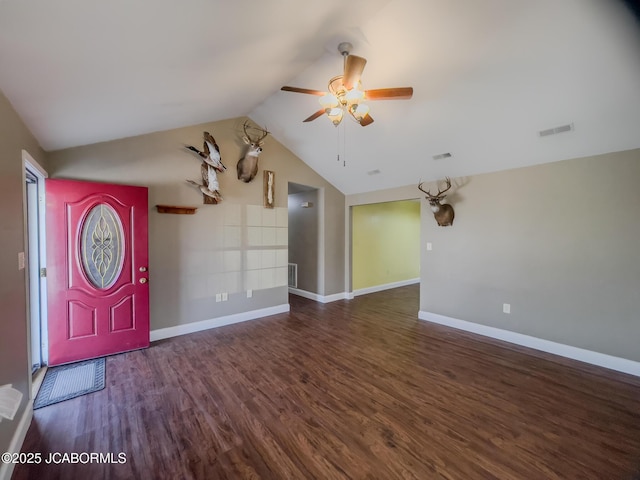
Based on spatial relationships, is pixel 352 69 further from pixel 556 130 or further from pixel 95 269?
pixel 95 269

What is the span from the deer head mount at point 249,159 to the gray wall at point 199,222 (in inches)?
5.1

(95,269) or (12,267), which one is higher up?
(12,267)

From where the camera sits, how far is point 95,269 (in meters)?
3.16

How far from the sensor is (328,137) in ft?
14.4

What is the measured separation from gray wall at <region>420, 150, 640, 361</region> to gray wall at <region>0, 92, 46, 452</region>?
16.3 feet

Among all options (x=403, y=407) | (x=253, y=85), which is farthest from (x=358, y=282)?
(x=253, y=85)

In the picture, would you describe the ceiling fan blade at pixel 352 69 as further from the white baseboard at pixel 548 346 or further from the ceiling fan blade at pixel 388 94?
the white baseboard at pixel 548 346

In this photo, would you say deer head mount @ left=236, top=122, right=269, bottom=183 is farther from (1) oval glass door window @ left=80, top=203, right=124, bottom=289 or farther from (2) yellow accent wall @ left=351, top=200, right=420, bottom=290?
(2) yellow accent wall @ left=351, top=200, right=420, bottom=290

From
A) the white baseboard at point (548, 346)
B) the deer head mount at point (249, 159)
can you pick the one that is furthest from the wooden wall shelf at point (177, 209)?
the white baseboard at point (548, 346)

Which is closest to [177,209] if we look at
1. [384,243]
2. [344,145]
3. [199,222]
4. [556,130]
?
[199,222]

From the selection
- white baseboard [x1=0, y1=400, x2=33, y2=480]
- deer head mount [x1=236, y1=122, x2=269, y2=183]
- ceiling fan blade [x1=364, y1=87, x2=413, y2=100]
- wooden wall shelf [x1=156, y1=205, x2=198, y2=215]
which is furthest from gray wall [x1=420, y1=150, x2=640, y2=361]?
white baseboard [x1=0, y1=400, x2=33, y2=480]

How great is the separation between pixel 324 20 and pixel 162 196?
3.01 metres

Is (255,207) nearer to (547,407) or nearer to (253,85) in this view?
(253,85)

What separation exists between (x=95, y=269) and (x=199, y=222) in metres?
1.38
